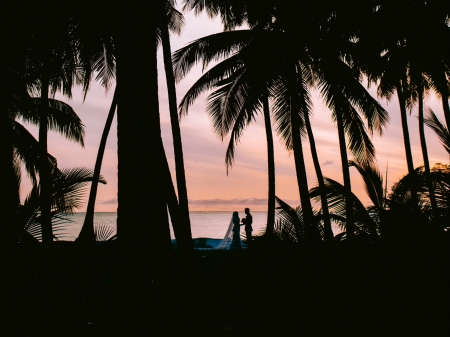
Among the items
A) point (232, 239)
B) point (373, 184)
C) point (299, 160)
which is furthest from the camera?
point (232, 239)

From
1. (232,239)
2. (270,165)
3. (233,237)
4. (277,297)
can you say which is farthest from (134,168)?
(232,239)

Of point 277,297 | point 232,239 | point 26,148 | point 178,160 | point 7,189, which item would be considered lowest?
point 277,297

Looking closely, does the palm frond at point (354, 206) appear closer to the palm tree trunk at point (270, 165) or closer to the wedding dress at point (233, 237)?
the palm tree trunk at point (270, 165)

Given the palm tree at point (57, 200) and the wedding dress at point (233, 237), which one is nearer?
the palm tree at point (57, 200)

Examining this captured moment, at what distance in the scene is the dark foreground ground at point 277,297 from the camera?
3.89 m

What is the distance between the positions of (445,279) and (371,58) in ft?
21.8

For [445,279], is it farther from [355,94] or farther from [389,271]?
[355,94]

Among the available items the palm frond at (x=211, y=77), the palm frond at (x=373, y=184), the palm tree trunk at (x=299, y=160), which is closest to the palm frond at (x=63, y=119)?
the palm frond at (x=211, y=77)

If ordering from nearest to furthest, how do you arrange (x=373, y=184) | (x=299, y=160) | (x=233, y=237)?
(x=373, y=184), (x=299, y=160), (x=233, y=237)

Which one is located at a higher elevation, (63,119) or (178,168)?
(63,119)

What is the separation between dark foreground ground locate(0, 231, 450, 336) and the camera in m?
3.89

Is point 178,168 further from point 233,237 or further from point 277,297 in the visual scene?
point 233,237

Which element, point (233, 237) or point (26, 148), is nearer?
point (26, 148)

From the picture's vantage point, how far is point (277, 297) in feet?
16.8
